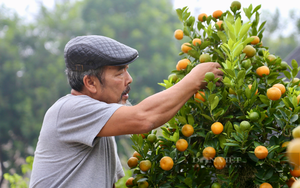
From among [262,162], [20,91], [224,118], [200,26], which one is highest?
Answer: [200,26]

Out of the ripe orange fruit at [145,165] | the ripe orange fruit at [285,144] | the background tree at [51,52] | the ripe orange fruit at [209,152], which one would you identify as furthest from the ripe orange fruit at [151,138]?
the background tree at [51,52]

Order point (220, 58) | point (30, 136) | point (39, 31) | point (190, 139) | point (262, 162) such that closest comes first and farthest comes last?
point (262, 162) < point (190, 139) < point (220, 58) < point (30, 136) < point (39, 31)

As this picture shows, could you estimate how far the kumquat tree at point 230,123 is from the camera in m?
1.44

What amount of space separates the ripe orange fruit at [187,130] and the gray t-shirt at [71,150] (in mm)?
403

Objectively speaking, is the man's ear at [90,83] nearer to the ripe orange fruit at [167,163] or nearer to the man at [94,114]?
the man at [94,114]

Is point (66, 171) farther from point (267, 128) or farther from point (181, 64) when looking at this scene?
point (267, 128)

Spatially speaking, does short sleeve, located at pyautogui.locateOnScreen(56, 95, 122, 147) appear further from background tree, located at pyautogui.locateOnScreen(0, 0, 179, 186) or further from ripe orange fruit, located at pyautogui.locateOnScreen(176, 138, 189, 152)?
background tree, located at pyautogui.locateOnScreen(0, 0, 179, 186)

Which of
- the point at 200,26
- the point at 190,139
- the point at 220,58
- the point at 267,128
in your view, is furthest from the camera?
the point at 200,26

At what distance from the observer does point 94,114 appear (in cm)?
158

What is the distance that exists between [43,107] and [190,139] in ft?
62.7

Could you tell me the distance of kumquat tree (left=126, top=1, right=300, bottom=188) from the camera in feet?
4.73

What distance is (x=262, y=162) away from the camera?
1.36 meters

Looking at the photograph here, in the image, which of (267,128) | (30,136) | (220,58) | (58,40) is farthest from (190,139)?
(58,40)

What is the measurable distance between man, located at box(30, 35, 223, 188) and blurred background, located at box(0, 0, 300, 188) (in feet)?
52.5
